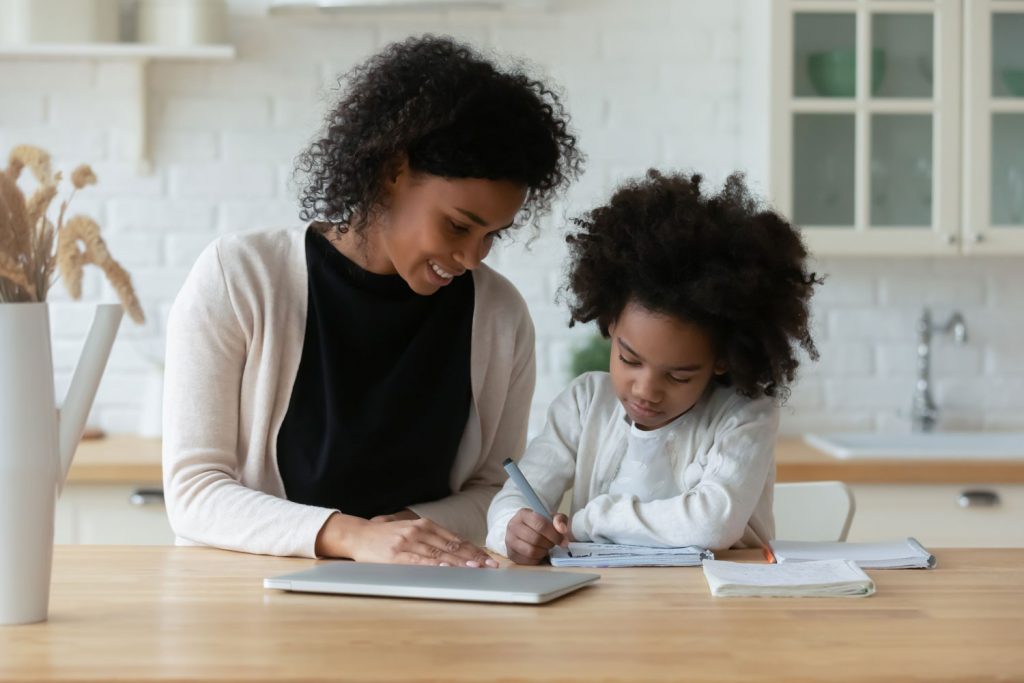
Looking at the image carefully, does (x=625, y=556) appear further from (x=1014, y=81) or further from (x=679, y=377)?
(x=1014, y=81)

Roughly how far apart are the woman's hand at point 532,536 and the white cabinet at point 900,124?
1.88 meters

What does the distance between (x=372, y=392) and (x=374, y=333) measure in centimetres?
9

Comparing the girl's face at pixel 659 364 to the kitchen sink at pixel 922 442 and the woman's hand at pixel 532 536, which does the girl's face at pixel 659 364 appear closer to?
the woman's hand at pixel 532 536

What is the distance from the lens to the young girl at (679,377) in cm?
176

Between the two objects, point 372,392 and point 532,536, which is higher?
point 372,392

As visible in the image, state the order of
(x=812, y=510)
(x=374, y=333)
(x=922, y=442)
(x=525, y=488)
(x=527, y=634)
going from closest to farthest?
(x=527, y=634) → (x=525, y=488) → (x=374, y=333) → (x=812, y=510) → (x=922, y=442)

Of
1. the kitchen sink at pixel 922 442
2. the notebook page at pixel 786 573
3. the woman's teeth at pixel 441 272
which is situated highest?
the woman's teeth at pixel 441 272

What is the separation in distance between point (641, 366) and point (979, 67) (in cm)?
199

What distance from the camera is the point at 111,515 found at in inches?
119

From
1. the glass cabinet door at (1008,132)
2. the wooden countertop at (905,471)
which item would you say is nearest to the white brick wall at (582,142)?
the glass cabinet door at (1008,132)

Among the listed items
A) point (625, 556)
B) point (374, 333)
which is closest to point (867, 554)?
point (625, 556)

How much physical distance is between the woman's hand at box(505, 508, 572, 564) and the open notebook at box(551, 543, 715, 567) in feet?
0.06

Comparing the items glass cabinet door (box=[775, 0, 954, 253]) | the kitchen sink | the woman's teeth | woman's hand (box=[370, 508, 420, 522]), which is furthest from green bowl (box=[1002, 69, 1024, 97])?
woman's hand (box=[370, 508, 420, 522])

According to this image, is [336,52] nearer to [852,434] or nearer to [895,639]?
[852,434]
